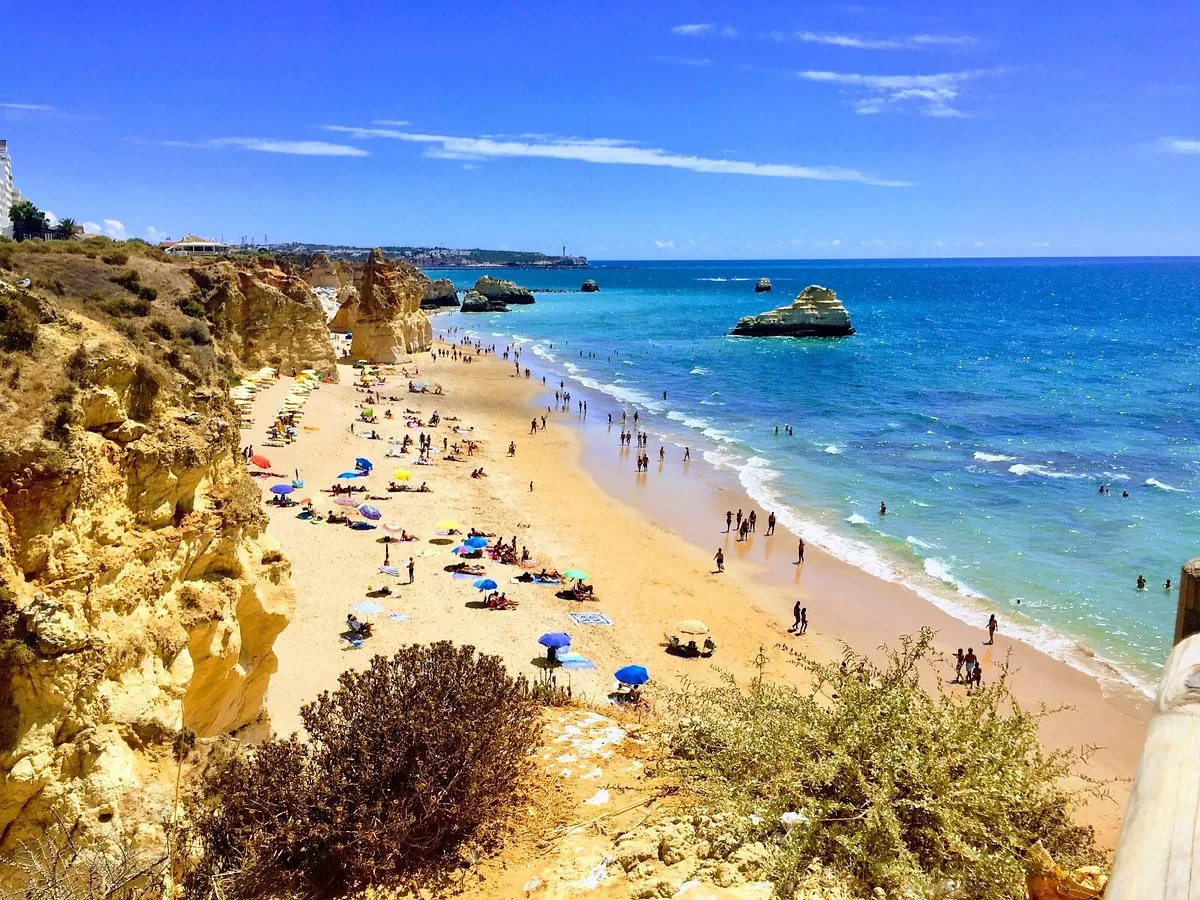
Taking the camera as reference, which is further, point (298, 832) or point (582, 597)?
point (582, 597)

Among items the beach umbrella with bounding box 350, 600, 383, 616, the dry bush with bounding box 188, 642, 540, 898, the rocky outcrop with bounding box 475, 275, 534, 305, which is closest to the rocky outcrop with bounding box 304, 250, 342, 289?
the rocky outcrop with bounding box 475, 275, 534, 305

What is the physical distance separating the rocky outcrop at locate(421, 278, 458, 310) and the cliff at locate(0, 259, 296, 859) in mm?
121661

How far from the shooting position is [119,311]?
1033 cm

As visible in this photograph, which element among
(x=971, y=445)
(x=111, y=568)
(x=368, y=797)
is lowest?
(x=971, y=445)

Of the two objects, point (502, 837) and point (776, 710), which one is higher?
point (776, 710)

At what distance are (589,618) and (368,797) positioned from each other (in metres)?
13.4

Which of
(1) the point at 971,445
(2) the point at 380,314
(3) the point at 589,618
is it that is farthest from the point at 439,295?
(3) the point at 589,618

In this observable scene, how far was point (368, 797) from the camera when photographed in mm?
6406

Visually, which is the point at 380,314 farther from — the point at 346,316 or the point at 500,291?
the point at 500,291

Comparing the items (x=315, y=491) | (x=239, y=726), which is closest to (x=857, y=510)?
(x=315, y=491)

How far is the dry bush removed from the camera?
615 centimetres

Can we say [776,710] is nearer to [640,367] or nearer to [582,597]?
[582,597]

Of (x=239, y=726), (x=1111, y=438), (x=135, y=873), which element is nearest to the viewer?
(x=135, y=873)

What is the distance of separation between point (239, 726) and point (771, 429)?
36565mm
